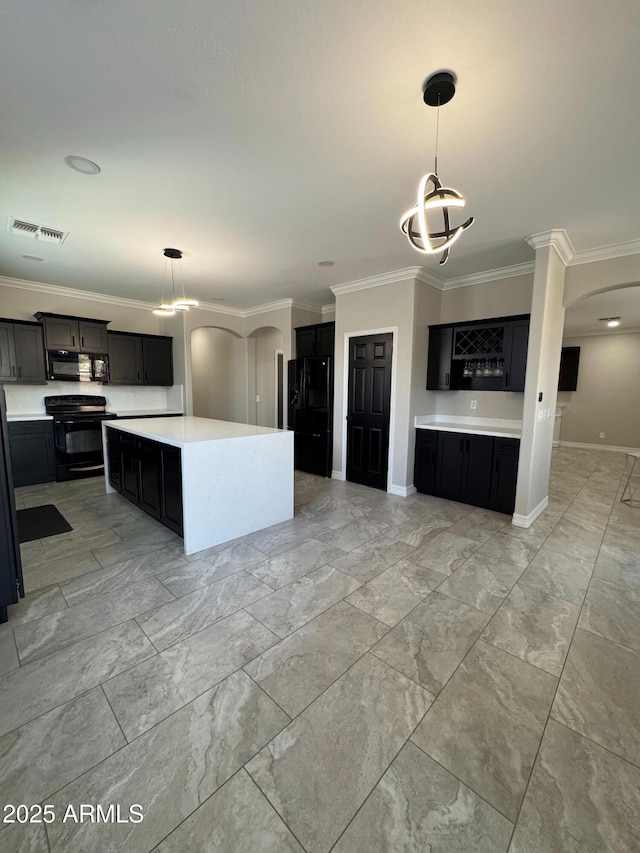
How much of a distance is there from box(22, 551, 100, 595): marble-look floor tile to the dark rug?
61 centimetres

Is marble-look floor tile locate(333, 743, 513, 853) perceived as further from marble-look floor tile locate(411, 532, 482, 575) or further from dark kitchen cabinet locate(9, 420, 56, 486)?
dark kitchen cabinet locate(9, 420, 56, 486)

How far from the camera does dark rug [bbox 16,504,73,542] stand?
3232mm

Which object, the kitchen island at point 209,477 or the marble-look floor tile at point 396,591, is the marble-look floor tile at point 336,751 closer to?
the marble-look floor tile at point 396,591

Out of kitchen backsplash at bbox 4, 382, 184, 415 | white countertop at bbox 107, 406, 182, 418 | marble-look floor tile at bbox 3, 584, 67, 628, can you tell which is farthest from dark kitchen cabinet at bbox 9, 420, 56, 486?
marble-look floor tile at bbox 3, 584, 67, 628

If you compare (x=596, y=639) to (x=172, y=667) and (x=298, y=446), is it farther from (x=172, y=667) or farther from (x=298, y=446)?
(x=298, y=446)

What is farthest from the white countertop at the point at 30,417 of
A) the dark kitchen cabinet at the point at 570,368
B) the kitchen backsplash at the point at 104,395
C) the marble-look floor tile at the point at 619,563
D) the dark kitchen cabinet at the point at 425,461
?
the dark kitchen cabinet at the point at 570,368

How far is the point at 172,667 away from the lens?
175 centimetres

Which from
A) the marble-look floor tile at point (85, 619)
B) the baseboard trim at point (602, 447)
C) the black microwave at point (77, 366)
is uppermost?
the black microwave at point (77, 366)

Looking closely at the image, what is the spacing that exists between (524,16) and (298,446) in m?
5.02

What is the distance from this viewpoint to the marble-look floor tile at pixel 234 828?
1062 millimetres

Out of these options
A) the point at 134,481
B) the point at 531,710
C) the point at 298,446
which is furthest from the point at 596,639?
the point at 298,446

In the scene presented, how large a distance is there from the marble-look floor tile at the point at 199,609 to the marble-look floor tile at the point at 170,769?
0.51 meters

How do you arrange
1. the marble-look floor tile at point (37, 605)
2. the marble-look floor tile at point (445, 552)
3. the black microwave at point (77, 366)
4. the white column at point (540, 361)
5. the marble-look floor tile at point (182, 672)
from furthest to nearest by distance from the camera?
the black microwave at point (77, 366) → the white column at point (540, 361) → the marble-look floor tile at point (445, 552) → the marble-look floor tile at point (37, 605) → the marble-look floor tile at point (182, 672)

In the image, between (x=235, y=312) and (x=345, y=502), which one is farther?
(x=235, y=312)
